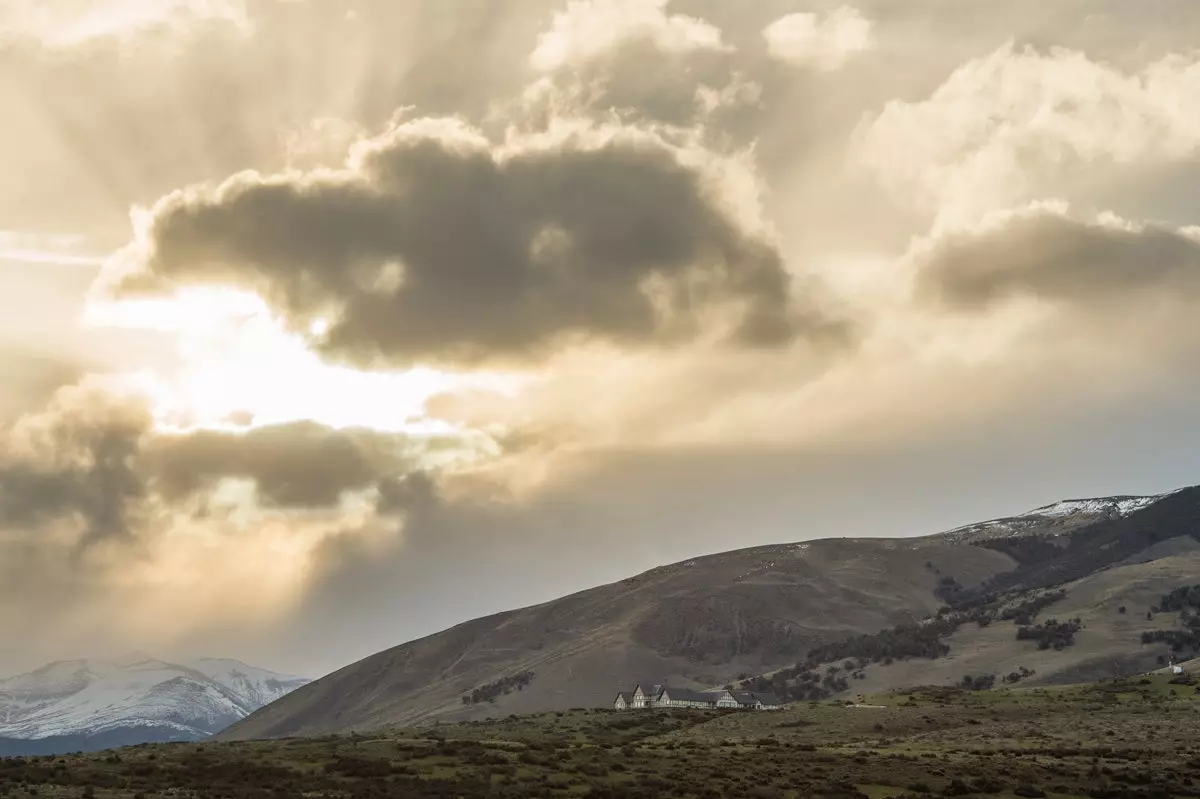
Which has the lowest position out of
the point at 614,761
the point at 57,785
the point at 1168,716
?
the point at 1168,716

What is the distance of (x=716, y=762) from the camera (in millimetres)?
92062

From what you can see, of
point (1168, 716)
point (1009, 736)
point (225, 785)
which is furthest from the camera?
point (1168, 716)

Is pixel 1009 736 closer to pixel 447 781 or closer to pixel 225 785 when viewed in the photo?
pixel 447 781

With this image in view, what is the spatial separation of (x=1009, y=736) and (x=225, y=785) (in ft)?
260

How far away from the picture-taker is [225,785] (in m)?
71.2

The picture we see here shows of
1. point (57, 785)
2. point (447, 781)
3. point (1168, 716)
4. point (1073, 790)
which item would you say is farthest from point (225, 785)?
point (1168, 716)

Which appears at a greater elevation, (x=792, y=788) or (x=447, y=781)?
(x=447, y=781)

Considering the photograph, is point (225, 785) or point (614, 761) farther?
point (614, 761)

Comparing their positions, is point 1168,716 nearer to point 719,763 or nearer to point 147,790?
point 719,763

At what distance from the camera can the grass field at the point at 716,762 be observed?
238 ft

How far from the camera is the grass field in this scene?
7269cm

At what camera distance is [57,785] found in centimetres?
6619

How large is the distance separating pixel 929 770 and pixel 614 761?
24868 millimetres

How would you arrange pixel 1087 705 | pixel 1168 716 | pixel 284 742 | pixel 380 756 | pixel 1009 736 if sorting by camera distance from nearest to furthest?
1. pixel 380 756
2. pixel 284 742
3. pixel 1009 736
4. pixel 1168 716
5. pixel 1087 705
